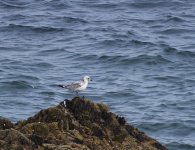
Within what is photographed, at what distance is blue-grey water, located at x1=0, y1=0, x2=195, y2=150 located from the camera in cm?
1797

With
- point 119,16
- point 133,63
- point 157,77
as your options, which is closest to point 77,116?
point 157,77

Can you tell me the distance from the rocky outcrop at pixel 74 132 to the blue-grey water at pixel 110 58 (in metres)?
5.73

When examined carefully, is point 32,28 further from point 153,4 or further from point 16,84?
point 16,84

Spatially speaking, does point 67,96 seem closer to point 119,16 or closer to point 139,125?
point 139,125

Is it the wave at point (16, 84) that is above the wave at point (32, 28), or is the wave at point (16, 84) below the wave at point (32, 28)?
below

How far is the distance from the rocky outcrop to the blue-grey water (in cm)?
573

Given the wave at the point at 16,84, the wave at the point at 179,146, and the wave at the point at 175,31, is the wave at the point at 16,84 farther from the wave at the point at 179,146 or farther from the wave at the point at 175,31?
the wave at the point at 175,31

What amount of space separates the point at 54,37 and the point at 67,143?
17.3 metres

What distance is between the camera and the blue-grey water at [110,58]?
1797 centimetres

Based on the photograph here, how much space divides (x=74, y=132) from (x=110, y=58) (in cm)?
1435

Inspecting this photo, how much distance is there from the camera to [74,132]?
28.9 ft

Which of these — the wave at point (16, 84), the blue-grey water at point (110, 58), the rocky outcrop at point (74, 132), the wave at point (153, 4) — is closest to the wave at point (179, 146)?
the blue-grey water at point (110, 58)

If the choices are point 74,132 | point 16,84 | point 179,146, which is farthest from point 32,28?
point 74,132

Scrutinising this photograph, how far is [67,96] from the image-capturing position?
62.1ft
